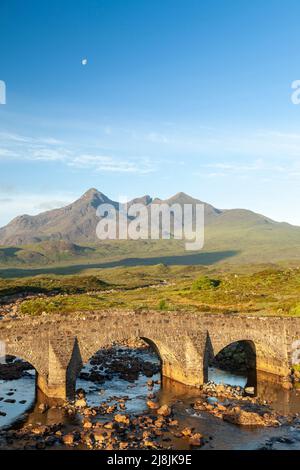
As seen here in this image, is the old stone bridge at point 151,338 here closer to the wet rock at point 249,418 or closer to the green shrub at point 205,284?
the wet rock at point 249,418

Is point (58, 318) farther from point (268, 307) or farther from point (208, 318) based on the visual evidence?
point (268, 307)

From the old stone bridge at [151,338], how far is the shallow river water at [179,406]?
209 cm

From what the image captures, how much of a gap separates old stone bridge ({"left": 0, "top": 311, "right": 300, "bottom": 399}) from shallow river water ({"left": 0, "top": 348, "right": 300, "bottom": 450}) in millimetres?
2088

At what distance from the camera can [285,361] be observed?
46156 mm

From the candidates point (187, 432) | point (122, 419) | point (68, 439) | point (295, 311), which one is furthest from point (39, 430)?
point (295, 311)

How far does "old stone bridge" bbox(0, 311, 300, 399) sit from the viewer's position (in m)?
38.1

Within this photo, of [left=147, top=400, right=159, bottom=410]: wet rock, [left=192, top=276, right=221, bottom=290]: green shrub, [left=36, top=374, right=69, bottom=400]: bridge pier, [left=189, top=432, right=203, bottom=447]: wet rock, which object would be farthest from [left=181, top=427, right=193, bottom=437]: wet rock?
[left=192, top=276, right=221, bottom=290]: green shrub

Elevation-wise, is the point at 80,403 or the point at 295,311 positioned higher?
the point at 295,311

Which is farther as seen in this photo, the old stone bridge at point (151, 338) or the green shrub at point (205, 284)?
the green shrub at point (205, 284)

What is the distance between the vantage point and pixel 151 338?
42.3 metres

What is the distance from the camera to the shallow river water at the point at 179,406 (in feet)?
102

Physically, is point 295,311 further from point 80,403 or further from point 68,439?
point 68,439

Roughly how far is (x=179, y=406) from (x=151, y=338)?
680 cm

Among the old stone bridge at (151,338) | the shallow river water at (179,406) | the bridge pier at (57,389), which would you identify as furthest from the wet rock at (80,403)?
the old stone bridge at (151,338)
